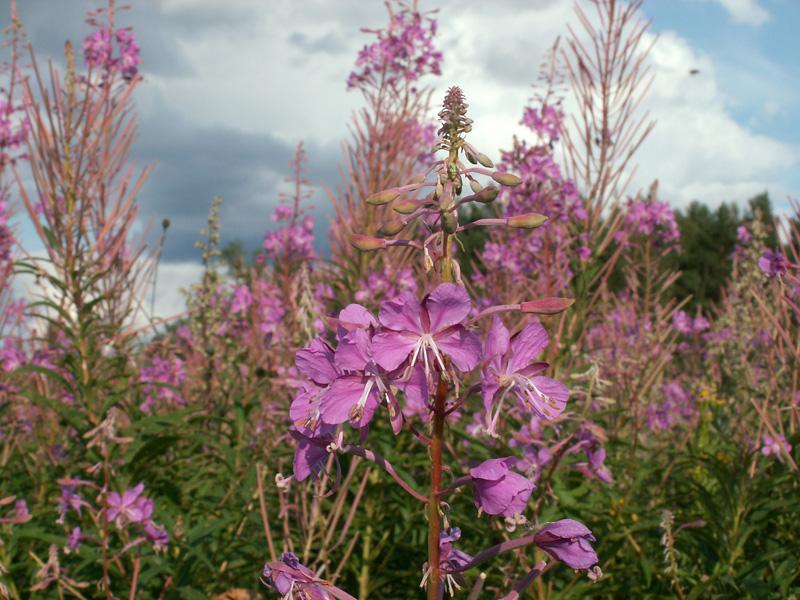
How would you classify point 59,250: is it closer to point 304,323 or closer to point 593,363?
point 304,323

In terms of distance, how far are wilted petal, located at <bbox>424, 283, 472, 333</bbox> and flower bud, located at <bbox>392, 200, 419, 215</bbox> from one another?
18 cm

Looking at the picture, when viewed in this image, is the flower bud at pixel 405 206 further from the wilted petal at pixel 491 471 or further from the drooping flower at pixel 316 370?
the wilted petal at pixel 491 471

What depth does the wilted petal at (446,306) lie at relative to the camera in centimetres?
114

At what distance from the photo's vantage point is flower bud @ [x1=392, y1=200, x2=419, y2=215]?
125 cm

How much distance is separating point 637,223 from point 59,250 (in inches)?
200

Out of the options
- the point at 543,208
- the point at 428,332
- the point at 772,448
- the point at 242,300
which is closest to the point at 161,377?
the point at 242,300

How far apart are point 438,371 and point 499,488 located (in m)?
0.20

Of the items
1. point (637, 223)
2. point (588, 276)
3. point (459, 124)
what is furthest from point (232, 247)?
point (459, 124)

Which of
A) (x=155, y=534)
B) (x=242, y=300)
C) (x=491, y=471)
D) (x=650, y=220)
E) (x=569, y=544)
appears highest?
(x=650, y=220)

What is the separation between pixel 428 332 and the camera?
1.17 meters

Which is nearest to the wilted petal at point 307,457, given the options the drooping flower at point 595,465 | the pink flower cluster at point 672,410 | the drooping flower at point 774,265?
the drooping flower at point 595,465

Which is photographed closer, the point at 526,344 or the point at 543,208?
the point at 526,344

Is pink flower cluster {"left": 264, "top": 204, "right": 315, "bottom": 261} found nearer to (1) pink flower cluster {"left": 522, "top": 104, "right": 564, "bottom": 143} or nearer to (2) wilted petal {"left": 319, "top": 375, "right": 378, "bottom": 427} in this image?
(1) pink flower cluster {"left": 522, "top": 104, "right": 564, "bottom": 143}

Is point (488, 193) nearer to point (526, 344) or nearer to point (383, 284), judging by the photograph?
point (526, 344)
